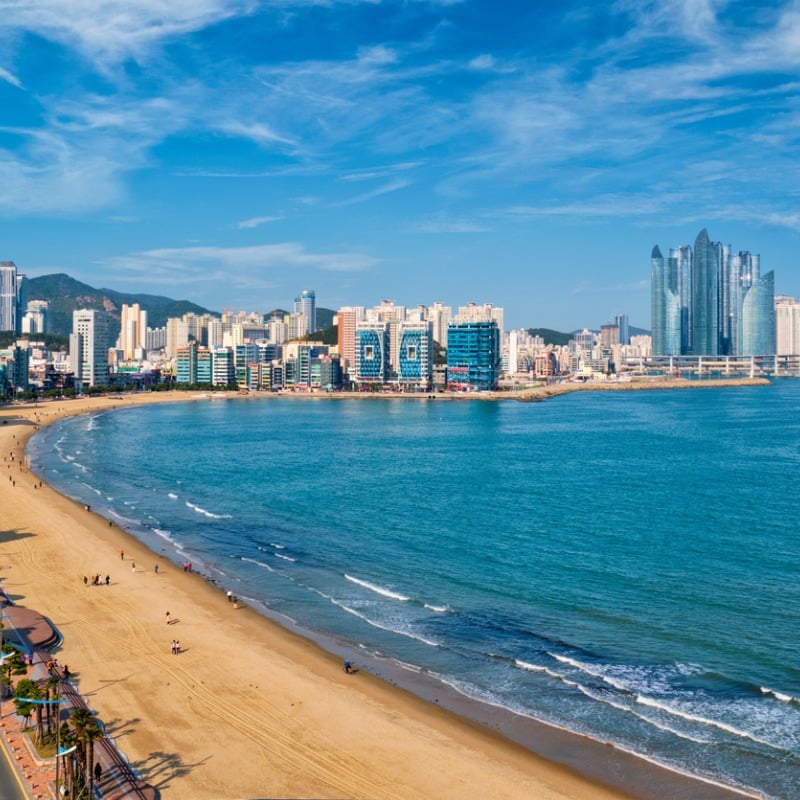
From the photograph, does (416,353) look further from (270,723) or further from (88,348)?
(270,723)

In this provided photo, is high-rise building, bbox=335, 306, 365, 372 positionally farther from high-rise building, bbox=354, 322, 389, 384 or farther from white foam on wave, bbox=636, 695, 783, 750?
white foam on wave, bbox=636, 695, 783, 750

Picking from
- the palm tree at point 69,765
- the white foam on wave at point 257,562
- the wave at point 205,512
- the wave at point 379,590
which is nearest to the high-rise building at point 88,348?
the wave at point 205,512

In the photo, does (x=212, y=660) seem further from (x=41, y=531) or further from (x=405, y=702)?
(x=41, y=531)

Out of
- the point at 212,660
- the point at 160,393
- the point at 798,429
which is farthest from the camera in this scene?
the point at 160,393

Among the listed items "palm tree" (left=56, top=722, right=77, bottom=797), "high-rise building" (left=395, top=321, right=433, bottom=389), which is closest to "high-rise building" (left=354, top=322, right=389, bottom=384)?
"high-rise building" (left=395, top=321, right=433, bottom=389)

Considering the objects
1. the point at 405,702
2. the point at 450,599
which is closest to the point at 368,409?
the point at 450,599

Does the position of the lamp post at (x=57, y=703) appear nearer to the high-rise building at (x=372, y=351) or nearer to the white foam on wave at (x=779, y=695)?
the white foam on wave at (x=779, y=695)
